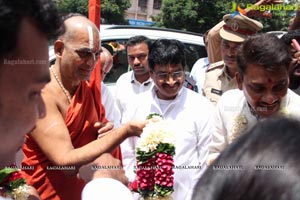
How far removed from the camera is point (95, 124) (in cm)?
241

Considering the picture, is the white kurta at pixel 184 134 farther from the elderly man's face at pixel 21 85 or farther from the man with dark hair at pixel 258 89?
the elderly man's face at pixel 21 85

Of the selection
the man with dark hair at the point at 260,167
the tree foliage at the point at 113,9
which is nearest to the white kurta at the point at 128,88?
the man with dark hair at the point at 260,167

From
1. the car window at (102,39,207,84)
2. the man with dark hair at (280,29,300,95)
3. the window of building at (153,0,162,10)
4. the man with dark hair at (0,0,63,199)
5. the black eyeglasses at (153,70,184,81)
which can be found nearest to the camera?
the man with dark hair at (0,0,63,199)

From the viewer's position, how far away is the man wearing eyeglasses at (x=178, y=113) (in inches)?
106

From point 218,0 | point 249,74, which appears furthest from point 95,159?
point 218,0

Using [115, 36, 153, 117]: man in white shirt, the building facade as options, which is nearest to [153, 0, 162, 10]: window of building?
the building facade

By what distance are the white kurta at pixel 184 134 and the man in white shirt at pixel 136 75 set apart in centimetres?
93

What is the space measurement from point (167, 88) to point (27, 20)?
1.75 metres

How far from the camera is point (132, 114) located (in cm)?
290

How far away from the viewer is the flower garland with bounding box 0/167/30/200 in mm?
1979

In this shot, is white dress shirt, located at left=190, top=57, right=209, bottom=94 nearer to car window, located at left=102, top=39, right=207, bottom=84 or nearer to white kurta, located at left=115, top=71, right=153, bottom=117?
white kurta, located at left=115, top=71, right=153, bottom=117

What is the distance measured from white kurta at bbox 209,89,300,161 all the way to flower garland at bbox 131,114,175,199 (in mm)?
312

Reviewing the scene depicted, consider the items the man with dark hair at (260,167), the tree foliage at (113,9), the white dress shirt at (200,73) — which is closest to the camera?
the man with dark hair at (260,167)

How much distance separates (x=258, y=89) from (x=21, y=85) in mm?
1399
